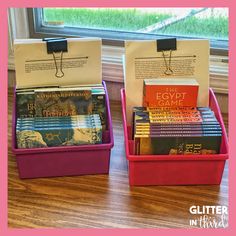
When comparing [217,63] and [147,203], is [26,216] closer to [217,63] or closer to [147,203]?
[147,203]

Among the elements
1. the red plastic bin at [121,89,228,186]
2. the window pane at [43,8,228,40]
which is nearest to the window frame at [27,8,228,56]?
the window pane at [43,8,228,40]

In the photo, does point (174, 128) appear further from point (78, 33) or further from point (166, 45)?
point (78, 33)

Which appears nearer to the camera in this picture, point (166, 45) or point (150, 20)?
point (166, 45)

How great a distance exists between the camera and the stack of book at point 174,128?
0.88m

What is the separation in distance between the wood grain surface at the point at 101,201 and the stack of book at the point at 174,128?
0.31 feet

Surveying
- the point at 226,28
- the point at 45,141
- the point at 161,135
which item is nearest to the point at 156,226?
the point at 161,135

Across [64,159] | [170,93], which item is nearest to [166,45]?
[170,93]

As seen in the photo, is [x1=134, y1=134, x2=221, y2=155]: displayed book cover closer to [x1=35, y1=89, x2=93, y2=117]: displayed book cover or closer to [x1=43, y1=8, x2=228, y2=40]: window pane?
[x1=35, y1=89, x2=93, y2=117]: displayed book cover

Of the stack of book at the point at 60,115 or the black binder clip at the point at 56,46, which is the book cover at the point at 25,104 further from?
the black binder clip at the point at 56,46

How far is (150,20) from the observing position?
4.07ft

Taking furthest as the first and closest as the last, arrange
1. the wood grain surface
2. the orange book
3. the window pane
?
the window pane → the orange book → the wood grain surface

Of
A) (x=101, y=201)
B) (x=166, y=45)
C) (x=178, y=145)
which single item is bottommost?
(x=101, y=201)

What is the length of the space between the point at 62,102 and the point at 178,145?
28 cm

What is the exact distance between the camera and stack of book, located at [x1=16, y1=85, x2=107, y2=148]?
35.7 inches
